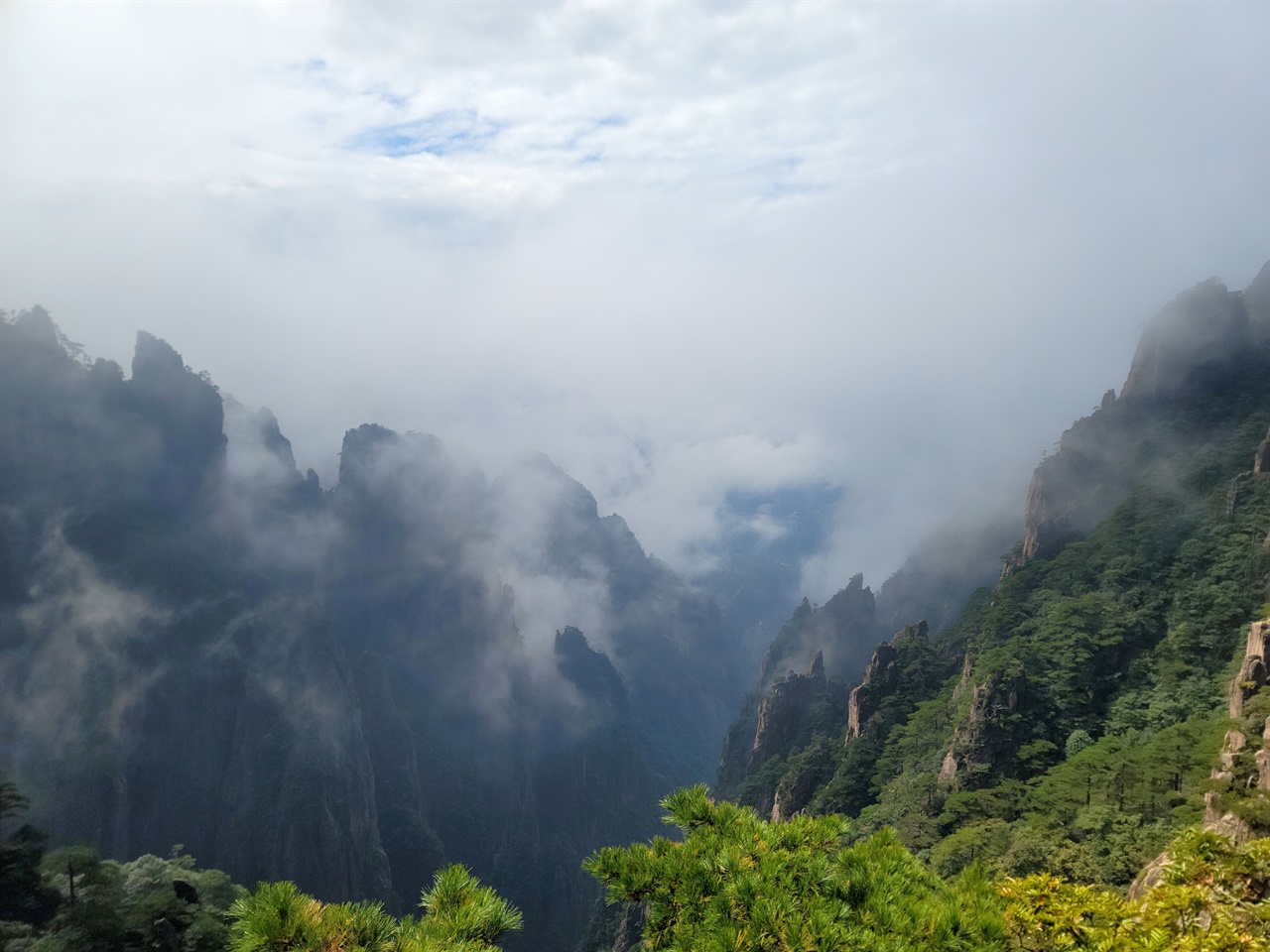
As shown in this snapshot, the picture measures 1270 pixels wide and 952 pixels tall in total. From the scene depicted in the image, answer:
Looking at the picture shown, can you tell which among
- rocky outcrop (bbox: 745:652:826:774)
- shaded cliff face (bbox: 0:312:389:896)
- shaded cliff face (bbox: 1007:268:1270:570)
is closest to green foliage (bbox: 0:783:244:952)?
shaded cliff face (bbox: 0:312:389:896)

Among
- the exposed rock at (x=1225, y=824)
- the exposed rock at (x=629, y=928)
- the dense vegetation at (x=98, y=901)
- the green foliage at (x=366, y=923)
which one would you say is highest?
the green foliage at (x=366, y=923)

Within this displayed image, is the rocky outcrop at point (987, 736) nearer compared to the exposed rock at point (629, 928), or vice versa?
the rocky outcrop at point (987, 736)

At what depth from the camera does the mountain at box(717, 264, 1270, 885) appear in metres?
45.9

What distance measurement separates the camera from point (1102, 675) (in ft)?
229

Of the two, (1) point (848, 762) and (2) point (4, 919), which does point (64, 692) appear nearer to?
(2) point (4, 919)

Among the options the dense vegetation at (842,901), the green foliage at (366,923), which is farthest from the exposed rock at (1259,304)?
the green foliage at (366,923)

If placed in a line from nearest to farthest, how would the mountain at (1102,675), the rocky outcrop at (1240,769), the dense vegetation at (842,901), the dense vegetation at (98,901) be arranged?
1. the dense vegetation at (842,901)
2. the rocky outcrop at (1240,769)
3. the dense vegetation at (98,901)
4. the mountain at (1102,675)

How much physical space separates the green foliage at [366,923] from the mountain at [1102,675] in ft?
99.9

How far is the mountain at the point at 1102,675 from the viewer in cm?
4591

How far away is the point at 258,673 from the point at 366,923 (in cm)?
10939

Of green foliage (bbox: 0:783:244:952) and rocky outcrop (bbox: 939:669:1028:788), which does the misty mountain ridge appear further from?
green foliage (bbox: 0:783:244:952)

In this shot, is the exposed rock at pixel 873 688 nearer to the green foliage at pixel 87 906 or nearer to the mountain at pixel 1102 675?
the mountain at pixel 1102 675

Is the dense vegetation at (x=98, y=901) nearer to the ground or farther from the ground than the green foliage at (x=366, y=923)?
nearer to the ground

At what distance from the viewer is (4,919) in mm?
36312
